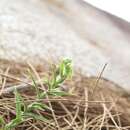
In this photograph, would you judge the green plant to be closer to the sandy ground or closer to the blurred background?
the sandy ground

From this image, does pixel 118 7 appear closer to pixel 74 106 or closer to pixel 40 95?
pixel 74 106

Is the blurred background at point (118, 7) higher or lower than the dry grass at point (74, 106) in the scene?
higher

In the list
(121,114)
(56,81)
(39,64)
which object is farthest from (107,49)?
(56,81)

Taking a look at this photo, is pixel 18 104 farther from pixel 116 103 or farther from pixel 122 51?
pixel 122 51

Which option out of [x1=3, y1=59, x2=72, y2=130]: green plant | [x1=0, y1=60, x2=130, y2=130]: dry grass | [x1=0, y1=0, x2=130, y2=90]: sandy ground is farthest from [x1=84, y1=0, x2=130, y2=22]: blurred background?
[x1=3, y1=59, x2=72, y2=130]: green plant

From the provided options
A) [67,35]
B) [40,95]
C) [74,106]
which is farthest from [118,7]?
[40,95]

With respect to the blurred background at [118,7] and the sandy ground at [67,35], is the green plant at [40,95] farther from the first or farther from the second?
the blurred background at [118,7]

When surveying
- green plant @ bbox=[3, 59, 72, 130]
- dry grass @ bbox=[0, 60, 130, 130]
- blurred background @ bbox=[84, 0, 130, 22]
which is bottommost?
dry grass @ bbox=[0, 60, 130, 130]

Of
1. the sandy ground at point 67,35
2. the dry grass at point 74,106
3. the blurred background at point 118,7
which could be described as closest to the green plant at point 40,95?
the dry grass at point 74,106

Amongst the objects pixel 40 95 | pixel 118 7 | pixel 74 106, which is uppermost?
pixel 118 7

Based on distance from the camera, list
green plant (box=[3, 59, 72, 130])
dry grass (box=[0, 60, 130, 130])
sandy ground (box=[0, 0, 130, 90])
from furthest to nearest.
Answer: sandy ground (box=[0, 0, 130, 90]) < dry grass (box=[0, 60, 130, 130]) < green plant (box=[3, 59, 72, 130])
